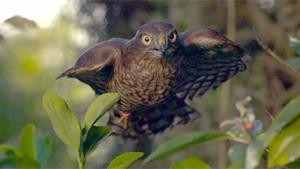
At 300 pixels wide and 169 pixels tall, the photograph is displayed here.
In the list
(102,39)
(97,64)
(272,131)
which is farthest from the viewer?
(102,39)

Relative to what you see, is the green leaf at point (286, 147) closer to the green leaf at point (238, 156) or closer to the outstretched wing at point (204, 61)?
the green leaf at point (238, 156)

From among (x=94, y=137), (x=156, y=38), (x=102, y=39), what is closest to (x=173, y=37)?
(x=156, y=38)

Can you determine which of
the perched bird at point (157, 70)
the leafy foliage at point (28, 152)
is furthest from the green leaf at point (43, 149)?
the perched bird at point (157, 70)

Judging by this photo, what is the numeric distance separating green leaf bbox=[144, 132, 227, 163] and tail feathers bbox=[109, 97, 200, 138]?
484mm

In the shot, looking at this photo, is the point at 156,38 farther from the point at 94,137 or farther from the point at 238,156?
the point at 238,156

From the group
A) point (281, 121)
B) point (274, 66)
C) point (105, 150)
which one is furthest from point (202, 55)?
point (274, 66)

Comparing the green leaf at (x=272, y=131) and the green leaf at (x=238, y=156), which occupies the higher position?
the green leaf at (x=272, y=131)

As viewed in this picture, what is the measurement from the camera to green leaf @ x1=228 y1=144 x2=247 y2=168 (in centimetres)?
35

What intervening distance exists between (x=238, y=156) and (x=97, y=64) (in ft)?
1.51

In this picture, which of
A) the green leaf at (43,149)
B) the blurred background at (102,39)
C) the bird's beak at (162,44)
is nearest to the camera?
the green leaf at (43,149)

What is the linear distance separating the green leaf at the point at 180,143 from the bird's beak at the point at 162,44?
17.4 inches

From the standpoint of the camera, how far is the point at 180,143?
355mm

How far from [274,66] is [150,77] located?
639mm

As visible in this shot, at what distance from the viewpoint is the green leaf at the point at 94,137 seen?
18.2 inches
